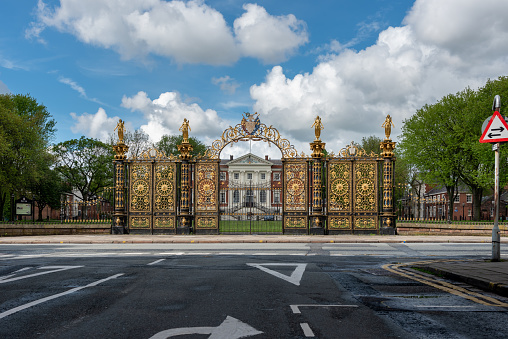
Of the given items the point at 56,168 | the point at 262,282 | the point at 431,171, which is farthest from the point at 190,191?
the point at 56,168

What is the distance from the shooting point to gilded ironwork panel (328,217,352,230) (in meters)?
23.9

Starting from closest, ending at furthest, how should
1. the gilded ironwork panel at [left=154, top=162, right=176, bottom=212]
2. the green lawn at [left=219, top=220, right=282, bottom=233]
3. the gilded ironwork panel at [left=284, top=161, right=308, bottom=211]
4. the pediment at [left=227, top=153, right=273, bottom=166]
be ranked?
the gilded ironwork panel at [left=284, top=161, right=308, bottom=211]
the gilded ironwork panel at [left=154, top=162, right=176, bottom=212]
the green lawn at [left=219, top=220, right=282, bottom=233]
the pediment at [left=227, top=153, right=273, bottom=166]

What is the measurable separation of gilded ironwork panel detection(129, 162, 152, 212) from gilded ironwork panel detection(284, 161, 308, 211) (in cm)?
753

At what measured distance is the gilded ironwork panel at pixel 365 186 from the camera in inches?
939

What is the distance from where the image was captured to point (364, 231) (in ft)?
78.2

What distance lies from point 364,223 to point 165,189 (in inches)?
431

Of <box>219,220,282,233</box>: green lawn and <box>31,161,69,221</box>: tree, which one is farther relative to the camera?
<box>31,161,69,221</box>: tree

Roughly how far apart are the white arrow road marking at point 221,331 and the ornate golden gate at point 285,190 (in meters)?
18.7

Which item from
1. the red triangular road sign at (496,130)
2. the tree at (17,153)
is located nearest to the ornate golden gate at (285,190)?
the red triangular road sign at (496,130)

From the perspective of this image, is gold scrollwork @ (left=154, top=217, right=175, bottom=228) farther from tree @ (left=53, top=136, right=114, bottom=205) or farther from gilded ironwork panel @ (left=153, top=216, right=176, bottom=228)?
tree @ (left=53, top=136, right=114, bottom=205)

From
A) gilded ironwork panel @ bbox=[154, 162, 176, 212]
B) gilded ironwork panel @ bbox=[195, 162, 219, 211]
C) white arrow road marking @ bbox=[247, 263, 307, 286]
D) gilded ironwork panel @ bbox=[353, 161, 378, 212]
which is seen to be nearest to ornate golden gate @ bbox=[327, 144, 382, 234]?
gilded ironwork panel @ bbox=[353, 161, 378, 212]

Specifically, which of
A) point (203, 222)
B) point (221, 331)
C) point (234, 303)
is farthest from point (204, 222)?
point (221, 331)

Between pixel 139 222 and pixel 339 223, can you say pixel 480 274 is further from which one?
pixel 139 222

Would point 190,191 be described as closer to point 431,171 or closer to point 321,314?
point 321,314
